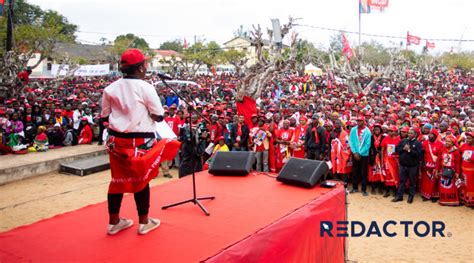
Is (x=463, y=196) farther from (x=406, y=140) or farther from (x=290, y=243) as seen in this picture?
(x=290, y=243)

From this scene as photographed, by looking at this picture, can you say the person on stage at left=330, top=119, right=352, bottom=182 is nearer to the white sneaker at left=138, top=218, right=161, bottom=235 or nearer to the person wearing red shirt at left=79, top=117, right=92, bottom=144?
the white sneaker at left=138, top=218, right=161, bottom=235

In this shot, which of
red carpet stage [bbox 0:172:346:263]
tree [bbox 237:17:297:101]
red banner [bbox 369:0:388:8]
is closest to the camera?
red carpet stage [bbox 0:172:346:263]

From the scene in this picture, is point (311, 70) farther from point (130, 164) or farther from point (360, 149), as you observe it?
point (130, 164)

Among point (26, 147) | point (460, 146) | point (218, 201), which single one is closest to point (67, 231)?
point (218, 201)

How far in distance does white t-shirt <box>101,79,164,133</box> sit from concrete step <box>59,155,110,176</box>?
7.37 metres

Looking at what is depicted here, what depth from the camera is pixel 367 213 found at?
261 inches

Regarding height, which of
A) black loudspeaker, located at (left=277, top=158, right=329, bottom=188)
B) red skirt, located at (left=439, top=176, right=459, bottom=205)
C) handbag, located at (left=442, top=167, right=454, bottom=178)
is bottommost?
red skirt, located at (left=439, top=176, right=459, bottom=205)

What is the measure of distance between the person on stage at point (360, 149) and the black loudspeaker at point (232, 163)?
3451mm

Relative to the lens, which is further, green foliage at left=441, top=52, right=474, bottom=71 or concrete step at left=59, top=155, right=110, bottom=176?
green foliage at left=441, top=52, right=474, bottom=71

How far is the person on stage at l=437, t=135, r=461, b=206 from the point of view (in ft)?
22.0

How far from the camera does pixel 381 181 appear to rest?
7.66 m

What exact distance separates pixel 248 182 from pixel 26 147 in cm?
850

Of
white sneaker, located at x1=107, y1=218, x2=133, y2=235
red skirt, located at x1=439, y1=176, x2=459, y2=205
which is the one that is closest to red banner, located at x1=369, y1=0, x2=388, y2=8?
red skirt, located at x1=439, y1=176, x2=459, y2=205

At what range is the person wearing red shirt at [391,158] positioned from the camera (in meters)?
7.43
